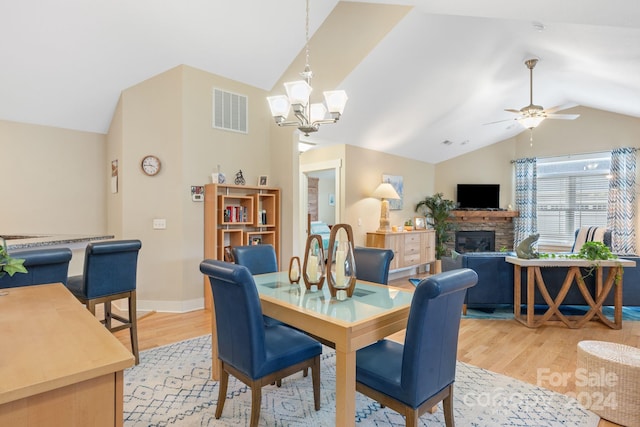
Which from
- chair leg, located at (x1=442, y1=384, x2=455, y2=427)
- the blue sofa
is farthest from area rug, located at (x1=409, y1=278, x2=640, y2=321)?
chair leg, located at (x1=442, y1=384, x2=455, y2=427)

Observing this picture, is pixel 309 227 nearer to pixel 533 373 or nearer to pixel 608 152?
pixel 533 373

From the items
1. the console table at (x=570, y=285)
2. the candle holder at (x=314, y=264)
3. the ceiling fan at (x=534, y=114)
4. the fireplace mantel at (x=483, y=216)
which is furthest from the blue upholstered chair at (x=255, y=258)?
the fireplace mantel at (x=483, y=216)

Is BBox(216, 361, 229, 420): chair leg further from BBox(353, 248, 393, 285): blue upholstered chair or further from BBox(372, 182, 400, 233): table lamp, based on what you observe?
BBox(372, 182, 400, 233): table lamp

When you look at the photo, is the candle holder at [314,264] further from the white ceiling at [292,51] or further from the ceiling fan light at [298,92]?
the white ceiling at [292,51]

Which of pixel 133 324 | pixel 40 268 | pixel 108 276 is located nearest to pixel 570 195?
pixel 133 324

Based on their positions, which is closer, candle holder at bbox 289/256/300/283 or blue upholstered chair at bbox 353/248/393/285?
candle holder at bbox 289/256/300/283

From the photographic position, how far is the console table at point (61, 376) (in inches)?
33.2

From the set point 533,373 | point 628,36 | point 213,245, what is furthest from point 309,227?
point 628,36

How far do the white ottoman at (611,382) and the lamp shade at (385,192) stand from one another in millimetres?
4119

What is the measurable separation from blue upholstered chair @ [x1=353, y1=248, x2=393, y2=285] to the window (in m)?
6.46

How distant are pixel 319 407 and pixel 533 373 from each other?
1814 millimetres

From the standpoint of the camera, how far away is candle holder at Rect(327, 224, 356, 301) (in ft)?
6.93

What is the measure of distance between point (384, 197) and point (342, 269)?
4.36 meters

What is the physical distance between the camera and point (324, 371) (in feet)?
9.13
